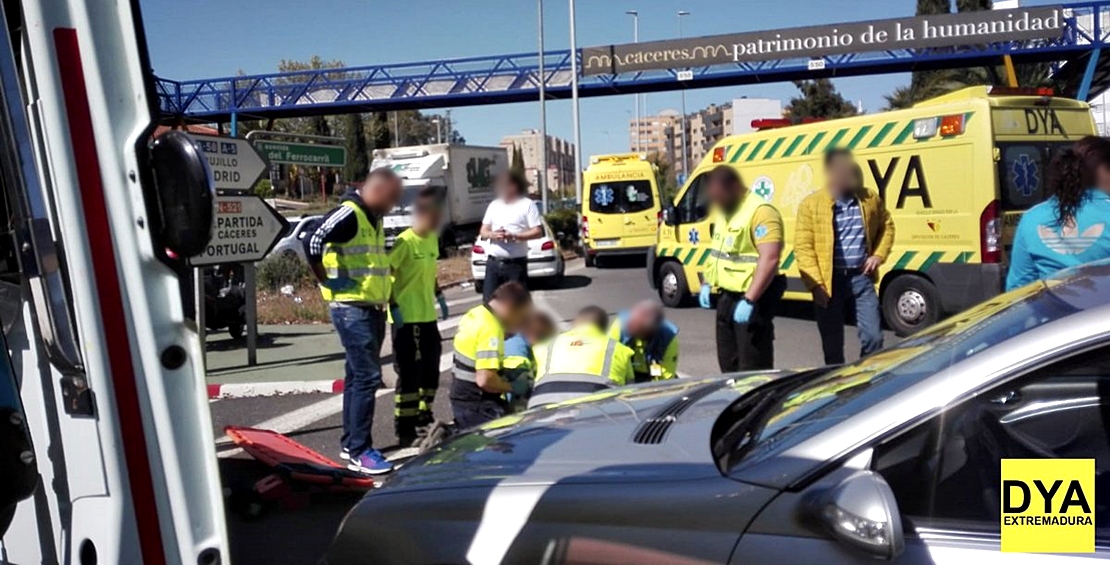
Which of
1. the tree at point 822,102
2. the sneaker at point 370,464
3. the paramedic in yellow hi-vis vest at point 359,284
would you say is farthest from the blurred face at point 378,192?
the tree at point 822,102

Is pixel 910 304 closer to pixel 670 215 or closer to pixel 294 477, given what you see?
pixel 670 215

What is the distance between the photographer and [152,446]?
1719 millimetres

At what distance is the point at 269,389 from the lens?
826 cm

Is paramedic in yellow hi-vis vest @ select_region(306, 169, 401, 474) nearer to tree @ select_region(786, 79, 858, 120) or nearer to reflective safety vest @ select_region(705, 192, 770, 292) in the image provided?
reflective safety vest @ select_region(705, 192, 770, 292)

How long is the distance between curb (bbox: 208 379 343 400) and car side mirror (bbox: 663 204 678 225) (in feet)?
18.7

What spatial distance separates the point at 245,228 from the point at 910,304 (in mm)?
6400

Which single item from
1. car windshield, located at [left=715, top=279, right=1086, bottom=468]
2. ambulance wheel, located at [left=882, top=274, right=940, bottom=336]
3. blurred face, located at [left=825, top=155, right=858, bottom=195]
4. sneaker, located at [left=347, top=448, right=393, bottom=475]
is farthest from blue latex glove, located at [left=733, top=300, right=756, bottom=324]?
ambulance wheel, located at [left=882, top=274, right=940, bottom=336]

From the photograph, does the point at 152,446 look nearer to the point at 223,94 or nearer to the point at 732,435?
the point at 732,435

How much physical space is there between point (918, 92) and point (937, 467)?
39739 mm

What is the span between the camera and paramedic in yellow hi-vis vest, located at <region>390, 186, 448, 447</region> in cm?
602

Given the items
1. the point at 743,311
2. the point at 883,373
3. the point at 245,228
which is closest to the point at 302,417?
the point at 245,228

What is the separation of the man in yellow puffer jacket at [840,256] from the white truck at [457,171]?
18.5m

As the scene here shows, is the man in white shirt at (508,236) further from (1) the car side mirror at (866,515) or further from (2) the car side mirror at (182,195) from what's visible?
(2) the car side mirror at (182,195)

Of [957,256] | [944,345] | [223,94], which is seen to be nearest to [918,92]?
[223,94]
